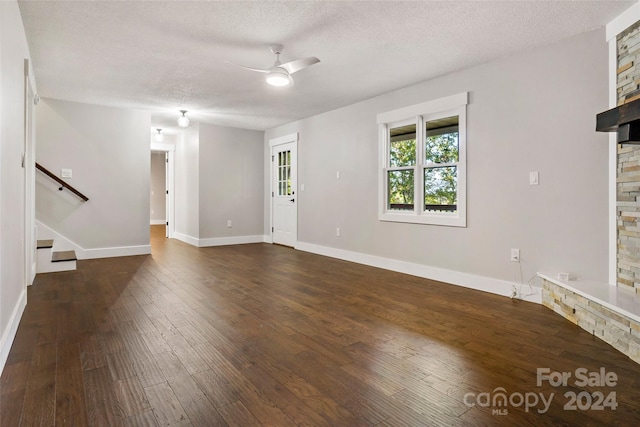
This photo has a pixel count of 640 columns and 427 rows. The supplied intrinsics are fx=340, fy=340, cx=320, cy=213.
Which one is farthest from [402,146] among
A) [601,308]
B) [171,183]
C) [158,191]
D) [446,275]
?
[158,191]

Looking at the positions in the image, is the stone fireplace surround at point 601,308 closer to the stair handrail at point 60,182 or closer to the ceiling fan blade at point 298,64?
the ceiling fan blade at point 298,64

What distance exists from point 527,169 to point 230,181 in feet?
18.2

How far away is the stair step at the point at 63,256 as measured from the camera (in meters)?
4.54

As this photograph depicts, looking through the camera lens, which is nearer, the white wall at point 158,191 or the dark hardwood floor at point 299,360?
the dark hardwood floor at point 299,360

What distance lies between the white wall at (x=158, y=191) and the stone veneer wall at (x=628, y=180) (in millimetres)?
11620

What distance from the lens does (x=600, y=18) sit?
2.74m

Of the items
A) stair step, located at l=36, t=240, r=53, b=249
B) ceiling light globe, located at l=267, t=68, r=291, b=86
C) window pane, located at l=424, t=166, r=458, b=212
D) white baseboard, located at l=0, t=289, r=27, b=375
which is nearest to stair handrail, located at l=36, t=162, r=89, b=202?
stair step, located at l=36, t=240, r=53, b=249

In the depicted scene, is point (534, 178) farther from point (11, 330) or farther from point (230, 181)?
point (230, 181)

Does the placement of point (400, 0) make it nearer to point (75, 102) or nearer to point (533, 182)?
point (533, 182)

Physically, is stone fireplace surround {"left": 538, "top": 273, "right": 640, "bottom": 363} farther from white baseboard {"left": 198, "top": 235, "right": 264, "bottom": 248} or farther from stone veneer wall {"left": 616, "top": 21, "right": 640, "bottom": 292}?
white baseboard {"left": 198, "top": 235, "right": 264, "bottom": 248}

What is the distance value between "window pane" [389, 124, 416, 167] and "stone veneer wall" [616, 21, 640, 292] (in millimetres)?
2155

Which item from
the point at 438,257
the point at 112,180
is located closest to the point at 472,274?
the point at 438,257

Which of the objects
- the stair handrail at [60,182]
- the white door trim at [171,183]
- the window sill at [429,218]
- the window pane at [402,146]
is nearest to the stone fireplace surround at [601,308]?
the window sill at [429,218]

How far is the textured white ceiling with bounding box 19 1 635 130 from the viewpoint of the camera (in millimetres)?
2635
